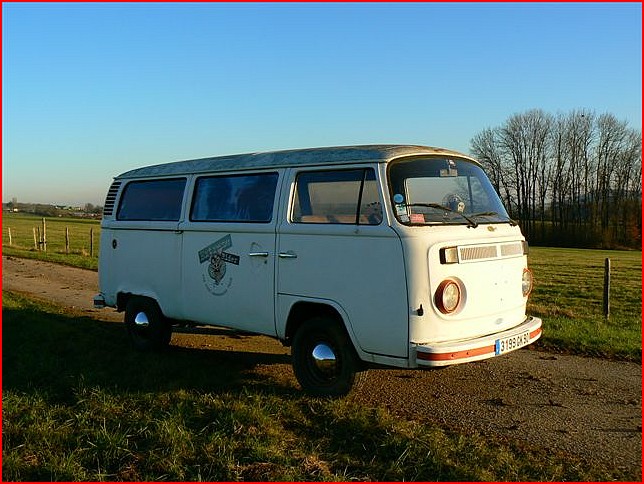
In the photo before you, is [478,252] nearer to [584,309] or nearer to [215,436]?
[215,436]

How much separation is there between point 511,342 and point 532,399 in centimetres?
66

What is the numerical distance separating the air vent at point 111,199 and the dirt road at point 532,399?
2.29 metres

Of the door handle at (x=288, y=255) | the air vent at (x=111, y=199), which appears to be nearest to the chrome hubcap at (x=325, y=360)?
the door handle at (x=288, y=255)

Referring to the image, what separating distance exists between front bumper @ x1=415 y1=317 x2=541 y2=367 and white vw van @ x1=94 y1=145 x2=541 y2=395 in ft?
0.04

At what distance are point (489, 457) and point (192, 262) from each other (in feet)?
13.4

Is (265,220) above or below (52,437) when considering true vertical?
above

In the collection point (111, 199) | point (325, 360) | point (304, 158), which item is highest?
point (304, 158)

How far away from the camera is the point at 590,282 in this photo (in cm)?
2200

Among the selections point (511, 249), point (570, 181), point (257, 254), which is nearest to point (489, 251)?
point (511, 249)

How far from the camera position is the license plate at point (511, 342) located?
17.5ft

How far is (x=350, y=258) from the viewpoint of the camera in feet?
17.5

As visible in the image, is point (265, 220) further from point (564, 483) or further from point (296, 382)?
point (564, 483)

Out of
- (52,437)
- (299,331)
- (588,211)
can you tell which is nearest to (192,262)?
(299,331)

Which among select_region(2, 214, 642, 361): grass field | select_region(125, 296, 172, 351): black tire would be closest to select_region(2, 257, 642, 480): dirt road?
select_region(2, 214, 642, 361): grass field
